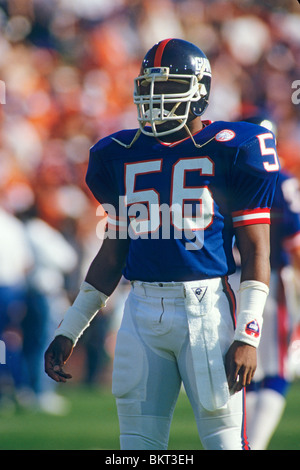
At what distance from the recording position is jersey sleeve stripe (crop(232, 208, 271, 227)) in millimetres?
2070

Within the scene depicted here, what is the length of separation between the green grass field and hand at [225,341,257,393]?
1974 mm

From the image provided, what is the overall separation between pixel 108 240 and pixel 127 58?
5707 mm

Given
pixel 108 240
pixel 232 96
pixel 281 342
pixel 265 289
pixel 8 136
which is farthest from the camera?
pixel 232 96

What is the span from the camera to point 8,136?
670 centimetres

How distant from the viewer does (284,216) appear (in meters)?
3.14

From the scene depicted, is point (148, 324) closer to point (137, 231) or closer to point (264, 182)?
point (137, 231)

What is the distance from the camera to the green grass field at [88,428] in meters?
3.98

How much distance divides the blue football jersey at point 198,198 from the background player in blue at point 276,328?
101 centimetres

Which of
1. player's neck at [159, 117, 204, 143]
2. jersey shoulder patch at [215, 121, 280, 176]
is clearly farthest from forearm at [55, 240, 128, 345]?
jersey shoulder patch at [215, 121, 280, 176]

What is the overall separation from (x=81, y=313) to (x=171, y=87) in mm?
700

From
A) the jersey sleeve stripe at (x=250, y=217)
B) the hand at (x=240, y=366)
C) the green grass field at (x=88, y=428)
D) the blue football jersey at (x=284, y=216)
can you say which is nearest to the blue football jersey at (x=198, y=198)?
the jersey sleeve stripe at (x=250, y=217)

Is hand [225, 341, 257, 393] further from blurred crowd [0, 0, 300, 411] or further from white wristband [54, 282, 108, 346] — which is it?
blurred crowd [0, 0, 300, 411]

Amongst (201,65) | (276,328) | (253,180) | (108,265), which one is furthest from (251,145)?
(276,328)

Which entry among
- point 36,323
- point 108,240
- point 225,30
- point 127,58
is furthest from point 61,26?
point 108,240
